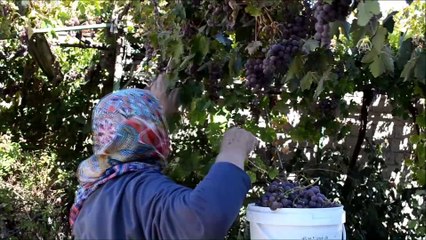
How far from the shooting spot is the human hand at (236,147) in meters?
1.65

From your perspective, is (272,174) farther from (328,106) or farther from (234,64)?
(328,106)

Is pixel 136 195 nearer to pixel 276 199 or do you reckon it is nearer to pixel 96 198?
pixel 96 198

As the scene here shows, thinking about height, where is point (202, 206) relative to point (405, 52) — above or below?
below

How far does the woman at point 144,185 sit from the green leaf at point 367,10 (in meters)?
0.42

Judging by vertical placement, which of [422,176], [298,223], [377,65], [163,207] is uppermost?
[377,65]

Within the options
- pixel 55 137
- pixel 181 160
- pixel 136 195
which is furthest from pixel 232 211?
pixel 55 137

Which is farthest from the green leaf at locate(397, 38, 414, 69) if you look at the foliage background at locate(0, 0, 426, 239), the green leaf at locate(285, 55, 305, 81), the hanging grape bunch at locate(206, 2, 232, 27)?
the hanging grape bunch at locate(206, 2, 232, 27)

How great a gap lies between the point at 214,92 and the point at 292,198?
37.4 inches

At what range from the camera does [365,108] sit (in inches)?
175

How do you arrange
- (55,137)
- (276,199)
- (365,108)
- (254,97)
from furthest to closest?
(55,137)
(365,108)
(254,97)
(276,199)

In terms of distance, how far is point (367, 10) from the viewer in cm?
170

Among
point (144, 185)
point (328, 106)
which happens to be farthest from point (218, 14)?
point (328, 106)

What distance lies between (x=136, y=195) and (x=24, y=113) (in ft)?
12.0

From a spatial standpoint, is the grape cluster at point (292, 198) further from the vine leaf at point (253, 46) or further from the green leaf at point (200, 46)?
the green leaf at point (200, 46)
